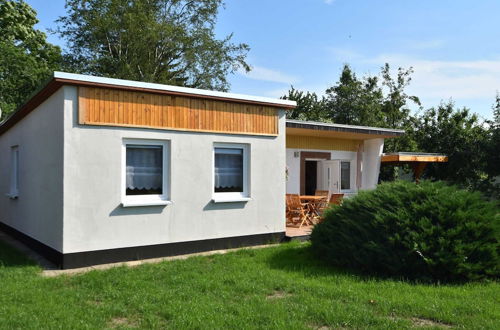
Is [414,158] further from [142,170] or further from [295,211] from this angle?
[142,170]

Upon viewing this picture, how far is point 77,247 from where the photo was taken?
743 centimetres

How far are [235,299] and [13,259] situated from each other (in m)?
5.02

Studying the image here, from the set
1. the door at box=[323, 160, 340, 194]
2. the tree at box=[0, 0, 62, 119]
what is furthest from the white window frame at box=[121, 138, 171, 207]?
the tree at box=[0, 0, 62, 119]

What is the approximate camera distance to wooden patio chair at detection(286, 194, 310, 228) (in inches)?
466

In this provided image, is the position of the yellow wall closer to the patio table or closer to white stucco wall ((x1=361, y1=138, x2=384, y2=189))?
white stucco wall ((x1=361, y1=138, x2=384, y2=189))

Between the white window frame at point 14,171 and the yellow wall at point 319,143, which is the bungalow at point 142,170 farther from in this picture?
the yellow wall at point 319,143

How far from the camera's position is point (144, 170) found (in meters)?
8.29

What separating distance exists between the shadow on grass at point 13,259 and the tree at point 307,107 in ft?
77.7

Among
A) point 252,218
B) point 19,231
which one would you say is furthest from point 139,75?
point 252,218

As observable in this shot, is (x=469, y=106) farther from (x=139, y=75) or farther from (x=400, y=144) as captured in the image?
(x=139, y=75)

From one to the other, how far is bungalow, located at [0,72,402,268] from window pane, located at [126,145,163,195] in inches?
0.8

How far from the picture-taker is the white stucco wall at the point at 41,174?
298 inches

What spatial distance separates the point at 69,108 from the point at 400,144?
826 inches

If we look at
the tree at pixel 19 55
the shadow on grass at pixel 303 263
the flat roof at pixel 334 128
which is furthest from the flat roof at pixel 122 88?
the tree at pixel 19 55
